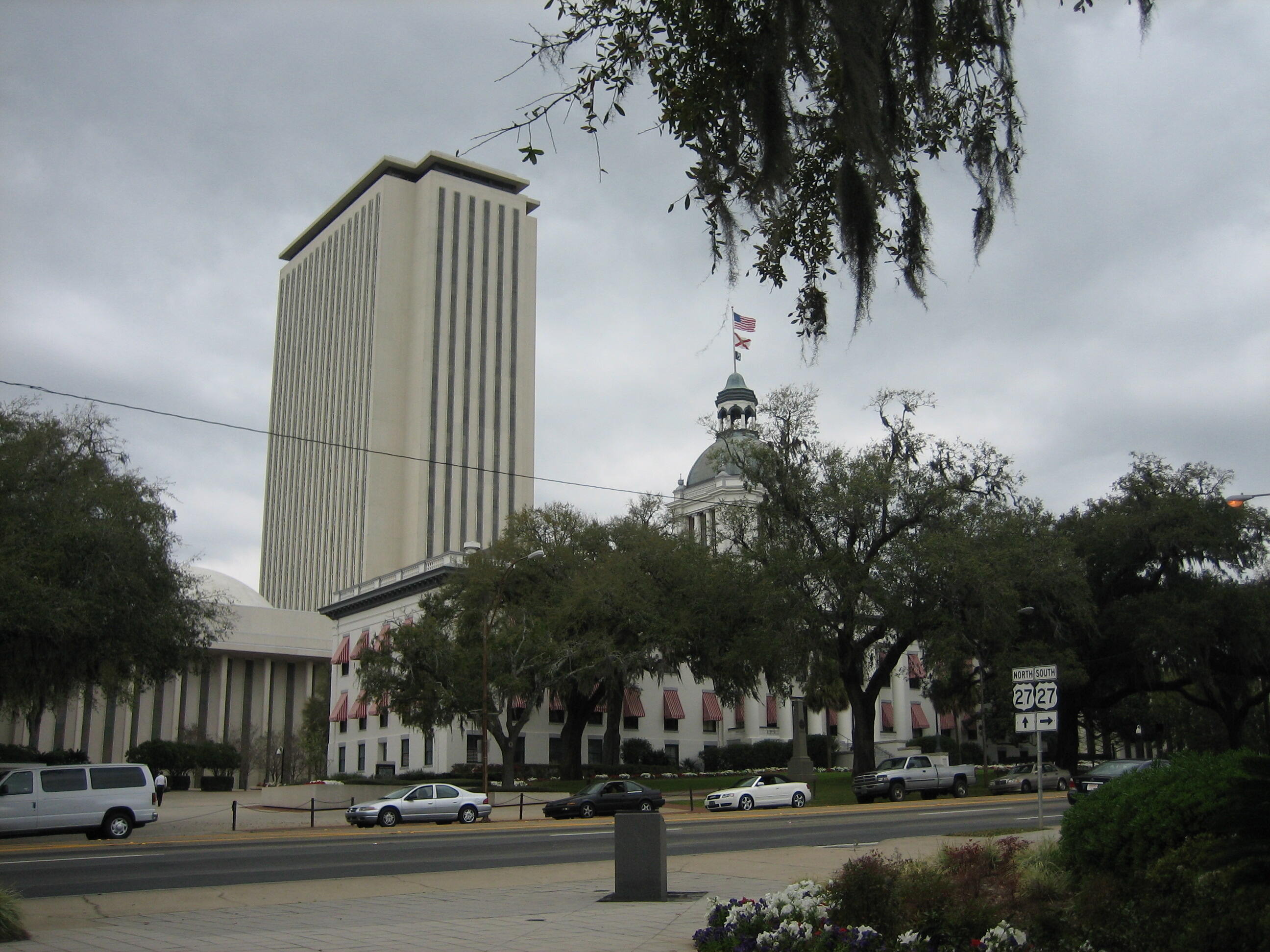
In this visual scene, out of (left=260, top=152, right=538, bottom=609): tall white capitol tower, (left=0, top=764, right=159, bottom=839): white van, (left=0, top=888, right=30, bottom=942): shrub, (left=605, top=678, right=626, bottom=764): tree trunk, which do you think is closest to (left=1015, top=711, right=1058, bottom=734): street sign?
(left=0, top=888, right=30, bottom=942): shrub

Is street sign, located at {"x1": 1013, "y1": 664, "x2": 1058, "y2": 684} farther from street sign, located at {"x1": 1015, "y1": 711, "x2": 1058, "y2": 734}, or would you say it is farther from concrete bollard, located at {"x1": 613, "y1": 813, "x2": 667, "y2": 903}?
concrete bollard, located at {"x1": 613, "y1": 813, "x2": 667, "y2": 903}

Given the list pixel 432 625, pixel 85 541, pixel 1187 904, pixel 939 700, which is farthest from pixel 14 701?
pixel 939 700

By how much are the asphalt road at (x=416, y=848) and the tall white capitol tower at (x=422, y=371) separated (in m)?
92.5

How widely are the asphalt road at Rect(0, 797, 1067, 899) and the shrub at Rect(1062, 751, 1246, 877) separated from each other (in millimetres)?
11820

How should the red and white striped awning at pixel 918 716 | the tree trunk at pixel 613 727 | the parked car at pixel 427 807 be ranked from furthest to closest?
1. the red and white striped awning at pixel 918 716
2. the tree trunk at pixel 613 727
3. the parked car at pixel 427 807

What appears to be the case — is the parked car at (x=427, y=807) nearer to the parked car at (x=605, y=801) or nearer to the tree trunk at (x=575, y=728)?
the parked car at (x=605, y=801)

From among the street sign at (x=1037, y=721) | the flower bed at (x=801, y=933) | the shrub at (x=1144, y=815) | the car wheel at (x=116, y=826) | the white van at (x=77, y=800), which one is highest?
Answer: the street sign at (x=1037, y=721)

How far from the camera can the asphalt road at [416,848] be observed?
18156mm

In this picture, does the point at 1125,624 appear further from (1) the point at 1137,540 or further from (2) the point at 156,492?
(2) the point at 156,492

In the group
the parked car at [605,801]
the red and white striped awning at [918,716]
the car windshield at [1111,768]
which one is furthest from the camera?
the red and white striped awning at [918,716]

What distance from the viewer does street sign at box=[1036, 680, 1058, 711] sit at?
19250 millimetres

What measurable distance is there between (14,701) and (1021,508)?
131 feet

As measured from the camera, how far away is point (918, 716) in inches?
3644

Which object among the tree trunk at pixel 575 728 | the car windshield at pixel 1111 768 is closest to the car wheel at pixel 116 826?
the car windshield at pixel 1111 768
